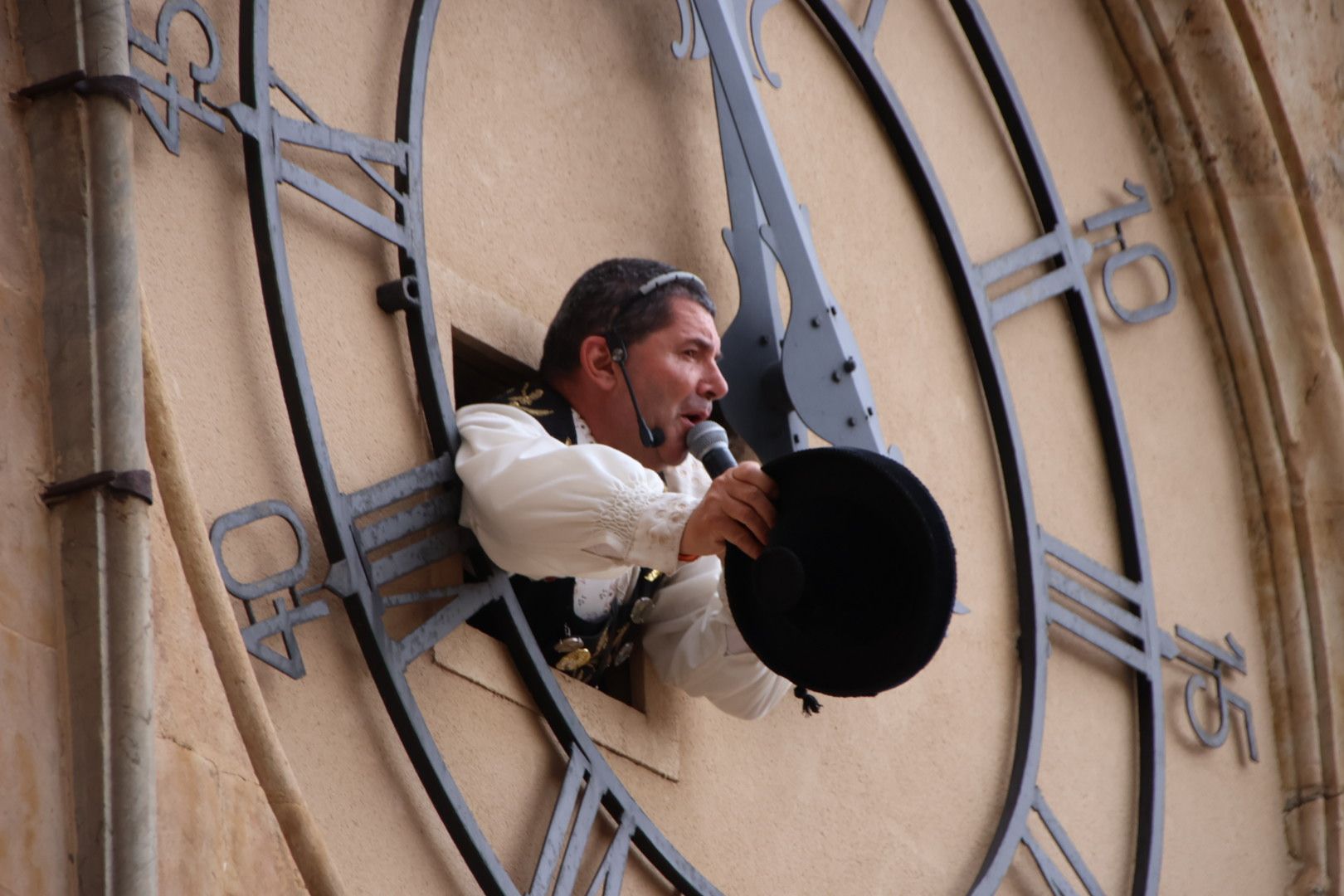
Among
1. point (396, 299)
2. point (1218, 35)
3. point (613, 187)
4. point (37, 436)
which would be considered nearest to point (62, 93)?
point (37, 436)

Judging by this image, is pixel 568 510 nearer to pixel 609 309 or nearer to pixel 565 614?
pixel 565 614

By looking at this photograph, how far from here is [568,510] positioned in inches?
99.9

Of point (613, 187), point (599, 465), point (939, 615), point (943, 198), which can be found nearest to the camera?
point (939, 615)

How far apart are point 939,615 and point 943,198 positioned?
1448 mm

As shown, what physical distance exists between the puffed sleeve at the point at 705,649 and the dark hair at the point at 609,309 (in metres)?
0.30

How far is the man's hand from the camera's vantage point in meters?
2.37

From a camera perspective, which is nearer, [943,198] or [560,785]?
[560,785]

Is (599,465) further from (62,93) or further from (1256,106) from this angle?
(1256,106)

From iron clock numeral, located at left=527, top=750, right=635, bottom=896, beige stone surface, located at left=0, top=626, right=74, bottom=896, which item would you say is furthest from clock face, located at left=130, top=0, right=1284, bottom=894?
beige stone surface, located at left=0, top=626, right=74, bottom=896

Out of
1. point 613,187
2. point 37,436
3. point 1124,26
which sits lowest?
point 37,436

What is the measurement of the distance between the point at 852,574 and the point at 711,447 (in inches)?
11.6

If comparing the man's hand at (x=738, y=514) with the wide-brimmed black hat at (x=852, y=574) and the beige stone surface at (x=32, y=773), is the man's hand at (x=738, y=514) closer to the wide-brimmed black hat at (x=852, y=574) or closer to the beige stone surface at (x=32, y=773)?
Result: the wide-brimmed black hat at (x=852, y=574)

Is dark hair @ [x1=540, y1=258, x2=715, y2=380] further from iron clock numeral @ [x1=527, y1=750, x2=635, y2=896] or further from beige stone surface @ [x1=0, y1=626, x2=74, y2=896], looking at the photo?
beige stone surface @ [x1=0, y1=626, x2=74, y2=896]

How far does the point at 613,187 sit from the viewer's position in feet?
10.3
